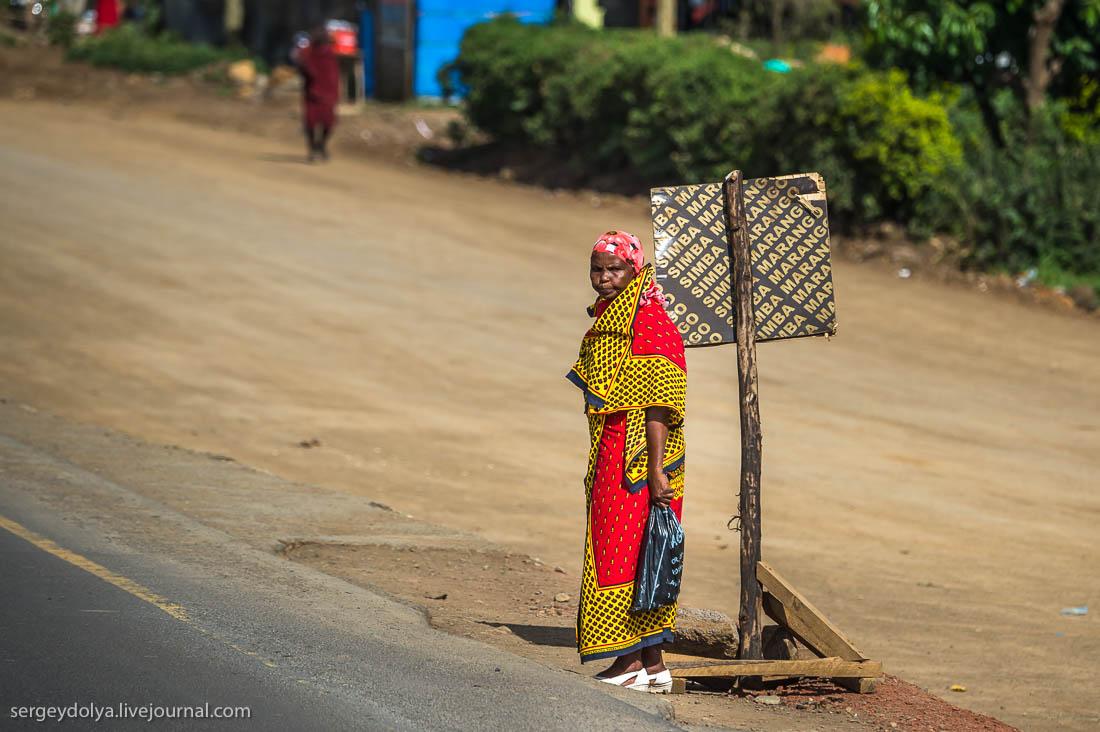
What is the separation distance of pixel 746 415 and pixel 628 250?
3.20ft

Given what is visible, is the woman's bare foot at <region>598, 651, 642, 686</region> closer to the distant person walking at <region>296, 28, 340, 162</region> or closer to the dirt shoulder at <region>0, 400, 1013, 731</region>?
the dirt shoulder at <region>0, 400, 1013, 731</region>

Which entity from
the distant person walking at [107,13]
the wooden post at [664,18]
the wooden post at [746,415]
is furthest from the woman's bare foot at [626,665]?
the distant person walking at [107,13]

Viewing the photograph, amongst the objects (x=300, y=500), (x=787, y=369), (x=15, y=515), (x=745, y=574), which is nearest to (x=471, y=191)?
(x=787, y=369)

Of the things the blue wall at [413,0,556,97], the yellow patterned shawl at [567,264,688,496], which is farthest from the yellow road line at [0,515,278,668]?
the blue wall at [413,0,556,97]

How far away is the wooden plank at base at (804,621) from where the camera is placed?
18.0 ft

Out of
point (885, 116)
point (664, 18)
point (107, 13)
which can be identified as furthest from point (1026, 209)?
point (107, 13)

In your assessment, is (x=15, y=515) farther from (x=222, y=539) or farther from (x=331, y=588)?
(x=331, y=588)

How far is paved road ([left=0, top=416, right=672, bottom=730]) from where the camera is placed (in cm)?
465

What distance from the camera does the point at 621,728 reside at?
4.59m

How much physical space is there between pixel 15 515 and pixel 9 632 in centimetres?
177

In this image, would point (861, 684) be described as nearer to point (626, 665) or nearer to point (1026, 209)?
point (626, 665)

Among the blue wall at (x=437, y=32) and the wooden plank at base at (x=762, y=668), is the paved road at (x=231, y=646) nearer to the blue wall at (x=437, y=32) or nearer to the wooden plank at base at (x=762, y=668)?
the wooden plank at base at (x=762, y=668)

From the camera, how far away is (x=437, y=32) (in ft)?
92.5

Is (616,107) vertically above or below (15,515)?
above
